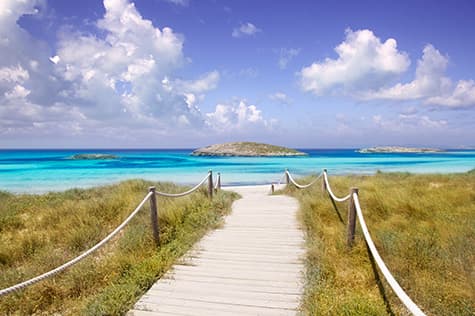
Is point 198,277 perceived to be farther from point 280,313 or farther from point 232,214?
point 232,214

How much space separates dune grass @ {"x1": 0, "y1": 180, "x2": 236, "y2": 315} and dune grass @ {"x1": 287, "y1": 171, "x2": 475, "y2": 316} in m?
2.56

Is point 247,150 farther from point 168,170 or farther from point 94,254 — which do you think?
point 94,254

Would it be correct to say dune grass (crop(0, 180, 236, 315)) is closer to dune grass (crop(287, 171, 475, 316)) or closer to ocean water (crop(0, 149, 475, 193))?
dune grass (crop(287, 171, 475, 316))

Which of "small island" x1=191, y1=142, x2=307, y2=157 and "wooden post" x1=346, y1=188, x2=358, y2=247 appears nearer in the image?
"wooden post" x1=346, y1=188, x2=358, y2=247

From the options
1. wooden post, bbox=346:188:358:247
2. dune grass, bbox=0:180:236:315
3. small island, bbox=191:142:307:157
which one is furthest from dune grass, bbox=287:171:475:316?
small island, bbox=191:142:307:157

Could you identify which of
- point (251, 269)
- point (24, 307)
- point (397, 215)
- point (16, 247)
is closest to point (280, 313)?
point (251, 269)

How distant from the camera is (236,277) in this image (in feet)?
15.6

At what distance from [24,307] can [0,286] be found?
91 centimetres

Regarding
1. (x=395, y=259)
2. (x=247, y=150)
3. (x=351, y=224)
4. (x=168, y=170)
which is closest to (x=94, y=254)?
(x=351, y=224)

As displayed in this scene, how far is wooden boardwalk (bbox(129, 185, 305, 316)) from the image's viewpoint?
3.89m

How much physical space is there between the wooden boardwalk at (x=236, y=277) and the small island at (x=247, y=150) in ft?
276

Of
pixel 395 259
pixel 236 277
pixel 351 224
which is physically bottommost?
pixel 236 277

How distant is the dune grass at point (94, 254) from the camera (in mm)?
4266

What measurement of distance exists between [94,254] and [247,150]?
86223 millimetres
